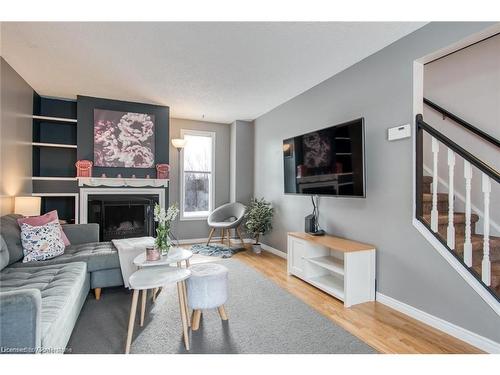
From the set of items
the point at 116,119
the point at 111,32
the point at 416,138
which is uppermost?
the point at 111,32

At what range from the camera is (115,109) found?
4.34m

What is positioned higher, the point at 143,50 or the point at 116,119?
the point at 143,50

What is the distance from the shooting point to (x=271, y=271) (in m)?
3.65

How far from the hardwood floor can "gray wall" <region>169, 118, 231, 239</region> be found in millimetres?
2789

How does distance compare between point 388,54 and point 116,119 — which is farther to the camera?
point 116,119

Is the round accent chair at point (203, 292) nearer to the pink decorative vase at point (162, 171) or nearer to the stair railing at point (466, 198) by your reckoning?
the stair railing at point (466, 198)

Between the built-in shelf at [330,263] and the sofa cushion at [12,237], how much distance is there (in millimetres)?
2908

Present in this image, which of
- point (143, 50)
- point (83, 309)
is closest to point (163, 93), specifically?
point (143, 50)

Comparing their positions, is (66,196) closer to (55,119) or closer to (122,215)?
(122,215)

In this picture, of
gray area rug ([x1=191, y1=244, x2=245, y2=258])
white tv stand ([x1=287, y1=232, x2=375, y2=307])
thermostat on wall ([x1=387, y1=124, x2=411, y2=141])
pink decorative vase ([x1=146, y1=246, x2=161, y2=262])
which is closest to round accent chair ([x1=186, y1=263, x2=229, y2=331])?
pink decorative vase ([x1=146, y1=246, x2=161, y2=262])

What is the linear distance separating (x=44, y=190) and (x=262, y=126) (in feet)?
12.5

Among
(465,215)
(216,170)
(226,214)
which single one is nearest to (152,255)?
(465,215)
